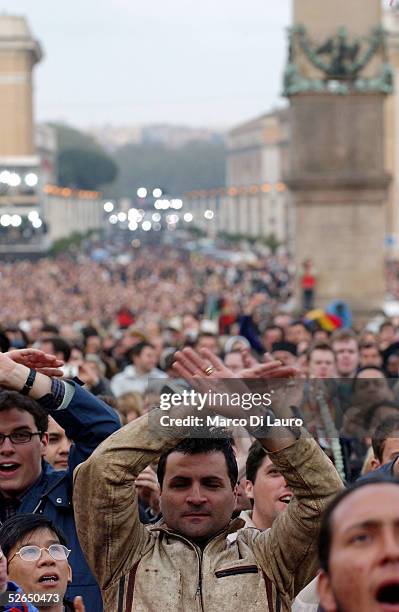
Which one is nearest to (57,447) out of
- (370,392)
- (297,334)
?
(370,392)

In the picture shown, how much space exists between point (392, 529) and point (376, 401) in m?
2.82

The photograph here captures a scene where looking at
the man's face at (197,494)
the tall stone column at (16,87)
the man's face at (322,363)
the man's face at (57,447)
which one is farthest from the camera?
the tall stone column at (16,87)

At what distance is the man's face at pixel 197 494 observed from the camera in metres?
5.06

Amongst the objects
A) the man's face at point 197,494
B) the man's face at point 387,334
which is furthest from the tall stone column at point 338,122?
the man's face at point 197,494

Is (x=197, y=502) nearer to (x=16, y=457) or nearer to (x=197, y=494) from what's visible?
(x=197, y=494)

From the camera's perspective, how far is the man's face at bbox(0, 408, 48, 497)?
20.0 feet

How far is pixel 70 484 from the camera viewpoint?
6039mm

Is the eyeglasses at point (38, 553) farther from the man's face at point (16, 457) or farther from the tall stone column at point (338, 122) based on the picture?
the tall stone column at point (338, 122)

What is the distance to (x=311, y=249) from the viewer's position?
25719 millimetres

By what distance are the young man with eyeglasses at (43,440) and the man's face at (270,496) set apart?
67 centimetres

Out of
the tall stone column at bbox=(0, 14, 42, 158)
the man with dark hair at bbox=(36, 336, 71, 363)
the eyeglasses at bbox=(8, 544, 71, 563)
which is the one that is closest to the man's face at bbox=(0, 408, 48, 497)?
the eyeglasses at bbox=(8, 544, 71, 563)

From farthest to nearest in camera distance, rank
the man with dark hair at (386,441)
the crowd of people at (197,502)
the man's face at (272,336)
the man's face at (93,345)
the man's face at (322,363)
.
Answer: the man's face at (93,345) → the man's face at (272,336) → the man's face at (322,363) → the man with dark hair at (386,441) → the crowd of people at (197,502)

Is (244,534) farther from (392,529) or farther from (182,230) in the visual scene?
(182,230)

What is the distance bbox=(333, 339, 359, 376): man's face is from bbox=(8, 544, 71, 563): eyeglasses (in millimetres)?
7027
